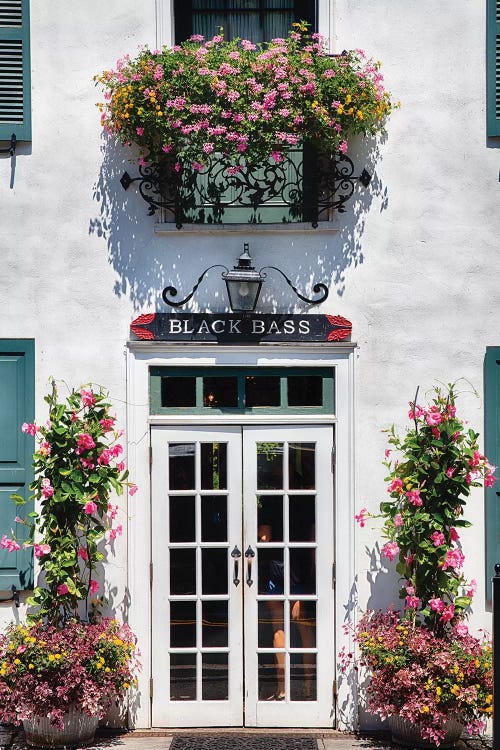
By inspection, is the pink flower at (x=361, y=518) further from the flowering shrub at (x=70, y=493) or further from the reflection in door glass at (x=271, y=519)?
the flowering shrub at (x=70, y=493)

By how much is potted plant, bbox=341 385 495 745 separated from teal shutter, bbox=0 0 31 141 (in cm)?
350

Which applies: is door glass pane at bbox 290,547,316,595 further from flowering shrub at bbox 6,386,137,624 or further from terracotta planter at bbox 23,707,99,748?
terracotta planter at bbox 23,707,99,748

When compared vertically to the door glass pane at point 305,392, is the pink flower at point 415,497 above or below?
below

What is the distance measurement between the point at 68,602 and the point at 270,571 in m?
1.47

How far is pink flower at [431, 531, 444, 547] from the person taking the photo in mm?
7574

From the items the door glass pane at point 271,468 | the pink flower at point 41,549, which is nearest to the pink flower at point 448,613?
the door glass pane at point 271,468

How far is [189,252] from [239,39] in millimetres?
1621

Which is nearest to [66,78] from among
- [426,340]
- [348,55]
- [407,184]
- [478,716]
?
[348,55]

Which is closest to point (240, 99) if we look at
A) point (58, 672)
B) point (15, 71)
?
point (15, 71)

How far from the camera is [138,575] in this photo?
8.04 m

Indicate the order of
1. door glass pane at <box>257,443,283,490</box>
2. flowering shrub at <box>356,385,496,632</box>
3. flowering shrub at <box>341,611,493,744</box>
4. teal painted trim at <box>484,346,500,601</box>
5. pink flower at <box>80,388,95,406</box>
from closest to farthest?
flowering shrub at <box>341,611,493,744</box> < flowering shrub at <box>356,385,496,632</box> < pink flower at <box>80,388,95,406</box> < teal painted trim at <box>484,346,500,601</box> < door glass pane at <box>257,443,283,490</box>

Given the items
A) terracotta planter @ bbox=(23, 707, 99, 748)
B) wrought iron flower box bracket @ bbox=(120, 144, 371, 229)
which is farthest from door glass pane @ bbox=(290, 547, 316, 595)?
wrought iron flower box bracket @ bbox=(120, 144, 371, 229)

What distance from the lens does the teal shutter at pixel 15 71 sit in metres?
8.06

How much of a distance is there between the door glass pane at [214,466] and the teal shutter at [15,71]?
2617mm
